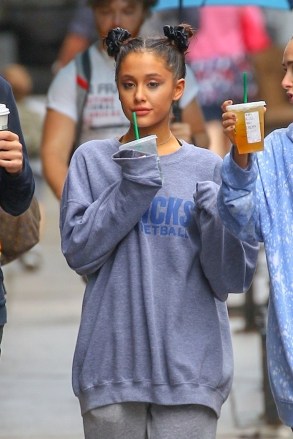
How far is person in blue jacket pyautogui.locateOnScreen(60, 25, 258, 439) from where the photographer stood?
14.8 feet

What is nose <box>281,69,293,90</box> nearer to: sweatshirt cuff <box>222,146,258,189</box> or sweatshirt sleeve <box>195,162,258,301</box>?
sweatshirt cuff <box>222,146,258,189</box>

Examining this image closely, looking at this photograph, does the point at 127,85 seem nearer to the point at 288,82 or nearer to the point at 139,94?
the point at 139,94

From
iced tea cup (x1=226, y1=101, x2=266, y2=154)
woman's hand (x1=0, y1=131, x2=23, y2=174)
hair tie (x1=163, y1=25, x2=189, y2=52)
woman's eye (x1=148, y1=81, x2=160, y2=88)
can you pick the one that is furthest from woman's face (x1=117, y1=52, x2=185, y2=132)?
iced tea cup (x1=226, y1=101, x2=266, y2=154)

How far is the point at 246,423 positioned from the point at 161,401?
285 cm

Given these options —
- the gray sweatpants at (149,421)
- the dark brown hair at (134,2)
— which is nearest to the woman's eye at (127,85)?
the gray sweatpants at (149,421)

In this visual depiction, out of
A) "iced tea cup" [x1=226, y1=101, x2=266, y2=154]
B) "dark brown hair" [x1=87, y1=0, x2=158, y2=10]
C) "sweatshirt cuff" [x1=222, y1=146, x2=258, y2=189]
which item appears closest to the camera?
"iced tea cup" [x1=226, y1=101, x2=266, y2=154]

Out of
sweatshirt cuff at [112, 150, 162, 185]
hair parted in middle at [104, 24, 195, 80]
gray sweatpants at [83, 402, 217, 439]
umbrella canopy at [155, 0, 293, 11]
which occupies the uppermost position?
umbrella canopy at [155, 0, 293, 11]

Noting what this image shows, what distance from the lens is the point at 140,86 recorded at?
457 centimetres

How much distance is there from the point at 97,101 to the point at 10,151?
6.87 feet

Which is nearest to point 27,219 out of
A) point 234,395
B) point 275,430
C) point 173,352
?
point 173,352

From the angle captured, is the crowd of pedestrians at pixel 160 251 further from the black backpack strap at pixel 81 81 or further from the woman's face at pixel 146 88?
the black backpack strap at pixel 81 81

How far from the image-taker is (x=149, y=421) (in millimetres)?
4574

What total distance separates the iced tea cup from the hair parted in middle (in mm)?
557

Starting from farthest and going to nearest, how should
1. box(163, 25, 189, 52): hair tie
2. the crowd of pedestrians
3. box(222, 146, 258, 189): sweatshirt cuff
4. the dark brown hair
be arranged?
the dark brown hair < box(163, 25, 189, 52): hair tie < the crowd of pedestrians < box(222, 146, 258, 189): sweatshirt cuff
